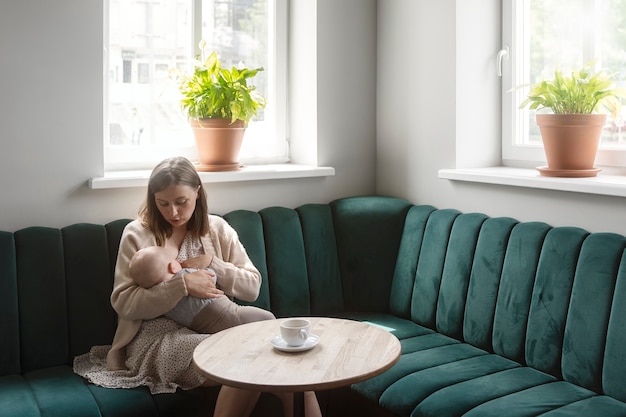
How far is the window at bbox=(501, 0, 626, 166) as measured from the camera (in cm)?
293

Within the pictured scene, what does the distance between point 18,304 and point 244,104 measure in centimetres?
123

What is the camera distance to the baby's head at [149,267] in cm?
261

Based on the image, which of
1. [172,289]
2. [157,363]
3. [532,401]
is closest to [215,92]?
[172,289]

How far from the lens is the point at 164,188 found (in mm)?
2713

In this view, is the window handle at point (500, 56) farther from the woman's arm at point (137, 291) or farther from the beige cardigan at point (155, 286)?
the woman's arm at point (137, 291)

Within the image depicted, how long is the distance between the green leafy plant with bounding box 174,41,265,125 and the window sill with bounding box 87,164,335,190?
24 cm

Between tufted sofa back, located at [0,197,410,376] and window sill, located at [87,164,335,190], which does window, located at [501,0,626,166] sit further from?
window sill, located at [87,164,335,190]

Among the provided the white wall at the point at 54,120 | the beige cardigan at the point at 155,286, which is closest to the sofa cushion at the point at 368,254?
the white wall at the point at 54,120

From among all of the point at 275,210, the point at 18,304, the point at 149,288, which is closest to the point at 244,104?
the point at 275,210

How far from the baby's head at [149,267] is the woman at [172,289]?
3 centimetres

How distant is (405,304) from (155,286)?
45.9 inches

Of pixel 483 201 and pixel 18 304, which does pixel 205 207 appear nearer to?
pixel 18 304

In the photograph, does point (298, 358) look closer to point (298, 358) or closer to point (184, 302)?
point (298, 358)

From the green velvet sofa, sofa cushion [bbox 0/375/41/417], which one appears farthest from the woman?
sofa cushion [bbox 0/375/41/417]
